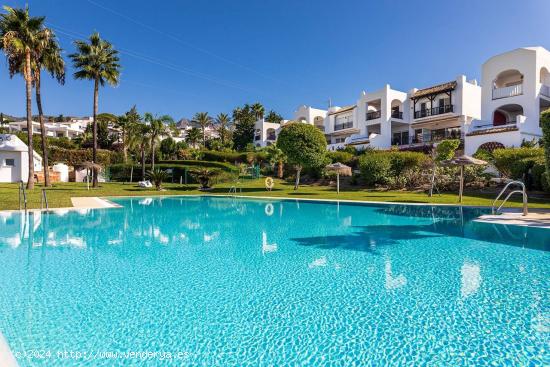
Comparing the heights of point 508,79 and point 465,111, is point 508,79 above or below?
above

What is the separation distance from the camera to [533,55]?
26.0 metres

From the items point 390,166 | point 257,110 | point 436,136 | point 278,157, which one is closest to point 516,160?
point 390,166

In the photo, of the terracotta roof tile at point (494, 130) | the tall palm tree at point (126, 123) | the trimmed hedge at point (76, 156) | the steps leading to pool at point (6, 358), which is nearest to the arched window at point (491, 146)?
the terracotta roof tile at point (494, 130)

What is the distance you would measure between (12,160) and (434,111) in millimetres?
41434

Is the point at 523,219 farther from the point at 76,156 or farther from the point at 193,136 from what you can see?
the point at 193,136

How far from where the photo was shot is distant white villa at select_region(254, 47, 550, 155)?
25.9 m

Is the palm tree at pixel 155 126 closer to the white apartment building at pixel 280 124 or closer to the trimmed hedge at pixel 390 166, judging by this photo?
the white apartment building at pixel 280 124

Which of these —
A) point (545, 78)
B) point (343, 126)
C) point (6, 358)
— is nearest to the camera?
point (6, 358)

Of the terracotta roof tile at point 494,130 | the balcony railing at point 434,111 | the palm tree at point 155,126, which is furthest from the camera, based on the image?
the palm tree at point 155,126

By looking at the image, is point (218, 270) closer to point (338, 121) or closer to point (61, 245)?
point (61, 245)

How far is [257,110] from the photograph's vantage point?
67562 millimetres

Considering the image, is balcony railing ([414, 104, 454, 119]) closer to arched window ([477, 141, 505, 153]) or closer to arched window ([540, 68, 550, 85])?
arched window ([540, 68, 550, 85])

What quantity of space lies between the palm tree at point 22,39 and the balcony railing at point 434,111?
114 feet

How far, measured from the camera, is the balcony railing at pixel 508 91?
27016 millimetres
